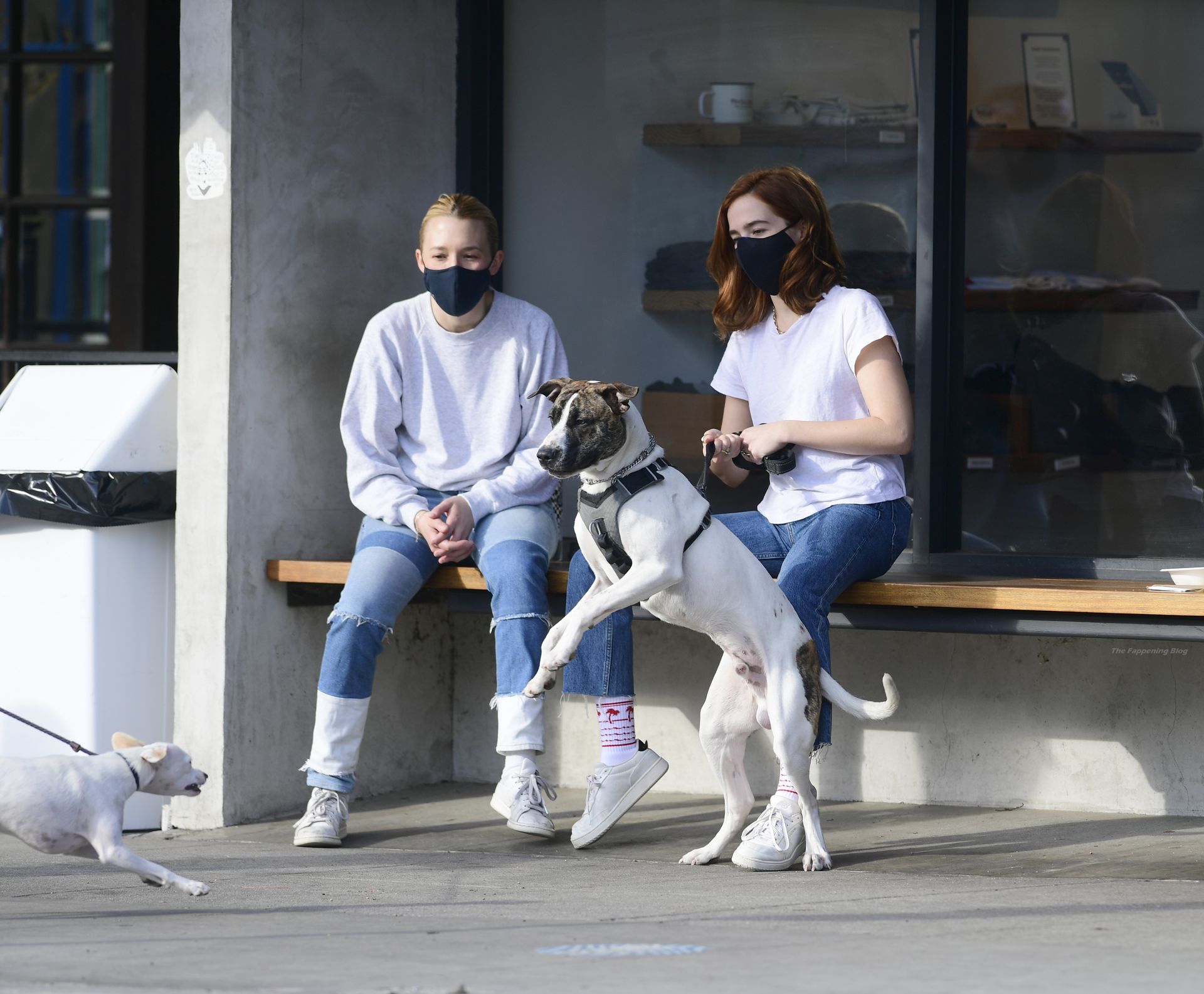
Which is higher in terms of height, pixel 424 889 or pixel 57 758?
pixel 57 758

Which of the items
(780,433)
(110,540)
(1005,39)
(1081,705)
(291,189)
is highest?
(1005,39)

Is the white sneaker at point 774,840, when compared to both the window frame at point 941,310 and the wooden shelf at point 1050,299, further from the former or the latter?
the wooden shelf at point 1050,299

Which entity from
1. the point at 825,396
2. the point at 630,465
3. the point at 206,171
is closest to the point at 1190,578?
the point at 825,396

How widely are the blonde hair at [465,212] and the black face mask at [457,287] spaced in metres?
0.08

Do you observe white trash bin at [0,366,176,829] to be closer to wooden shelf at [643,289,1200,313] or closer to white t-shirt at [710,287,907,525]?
white t-shirt at [710,287,907,525]

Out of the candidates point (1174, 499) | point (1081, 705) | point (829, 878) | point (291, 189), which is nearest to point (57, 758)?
point (829, 878)

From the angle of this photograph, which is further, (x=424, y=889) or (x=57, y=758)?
(x=424, y=889)

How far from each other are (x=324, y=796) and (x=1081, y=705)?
2.01 meters

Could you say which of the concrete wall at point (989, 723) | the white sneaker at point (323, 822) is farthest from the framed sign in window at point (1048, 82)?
the white sneaker at point (323, 822)

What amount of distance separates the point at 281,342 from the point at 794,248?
1.52m

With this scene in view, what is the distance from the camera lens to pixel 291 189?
4.65 metres

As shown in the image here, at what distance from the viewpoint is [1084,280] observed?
15.4ft

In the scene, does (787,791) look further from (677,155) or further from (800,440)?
(677,155)

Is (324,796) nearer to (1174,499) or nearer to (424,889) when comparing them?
(424,889)
